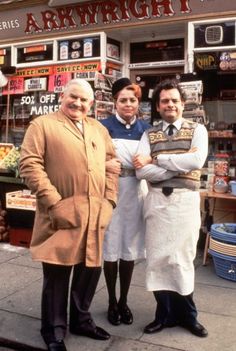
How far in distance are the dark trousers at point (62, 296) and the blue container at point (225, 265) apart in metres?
1.82

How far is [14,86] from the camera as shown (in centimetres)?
817

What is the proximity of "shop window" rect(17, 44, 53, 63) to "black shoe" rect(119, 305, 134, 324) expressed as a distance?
5.09 metres

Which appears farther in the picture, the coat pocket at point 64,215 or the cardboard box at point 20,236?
the cardboard box at point 20,236

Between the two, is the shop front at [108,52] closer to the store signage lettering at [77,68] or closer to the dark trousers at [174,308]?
the store signage lettering at [77,68]

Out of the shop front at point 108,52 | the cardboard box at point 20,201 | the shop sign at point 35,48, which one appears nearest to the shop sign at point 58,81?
the shop front at point 108,52

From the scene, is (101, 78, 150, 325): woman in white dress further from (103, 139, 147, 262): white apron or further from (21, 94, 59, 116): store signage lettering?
(21, 94, 59, 116): store signage lettering

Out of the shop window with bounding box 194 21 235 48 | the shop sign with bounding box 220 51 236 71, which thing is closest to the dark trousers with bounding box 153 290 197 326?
the shop sign with bounding box 220 51 236 71

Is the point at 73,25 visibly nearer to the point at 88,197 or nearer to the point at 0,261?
the point at 0,261

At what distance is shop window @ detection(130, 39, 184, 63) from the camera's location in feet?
23.8

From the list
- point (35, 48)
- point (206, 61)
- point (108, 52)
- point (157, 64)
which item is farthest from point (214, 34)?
point (35, 48)

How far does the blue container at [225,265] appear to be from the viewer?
16.0 feet

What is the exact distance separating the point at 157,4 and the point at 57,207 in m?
4.52

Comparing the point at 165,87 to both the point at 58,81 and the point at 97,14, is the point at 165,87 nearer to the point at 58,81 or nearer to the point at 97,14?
the point at 97,14

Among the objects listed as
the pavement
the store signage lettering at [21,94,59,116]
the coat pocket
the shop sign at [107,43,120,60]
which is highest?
the shop sign at [107,43,120,60]
